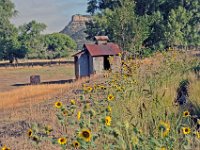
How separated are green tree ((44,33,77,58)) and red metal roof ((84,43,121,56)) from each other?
161 feet

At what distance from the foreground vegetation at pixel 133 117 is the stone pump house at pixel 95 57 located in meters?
21.5

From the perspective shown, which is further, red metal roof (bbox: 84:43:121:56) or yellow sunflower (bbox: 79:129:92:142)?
red metal roof (bbox: 84:43:121:56)

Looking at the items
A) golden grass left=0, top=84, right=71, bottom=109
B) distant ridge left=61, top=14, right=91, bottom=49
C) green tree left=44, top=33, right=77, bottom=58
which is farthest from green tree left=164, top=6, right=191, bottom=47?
distant ridge left=61, top=14, right=91, bottom=49

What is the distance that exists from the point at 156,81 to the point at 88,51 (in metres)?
25.5

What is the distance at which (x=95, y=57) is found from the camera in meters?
31.7

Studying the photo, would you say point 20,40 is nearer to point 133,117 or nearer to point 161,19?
point 161,19

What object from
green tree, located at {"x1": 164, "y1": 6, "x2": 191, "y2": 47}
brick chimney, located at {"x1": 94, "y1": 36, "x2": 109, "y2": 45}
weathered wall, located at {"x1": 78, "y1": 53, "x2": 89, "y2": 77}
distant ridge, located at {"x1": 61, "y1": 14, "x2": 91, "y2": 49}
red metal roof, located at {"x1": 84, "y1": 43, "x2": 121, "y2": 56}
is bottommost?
weathered wall, located at {"x1": 78, "y1": 53, "x2": 89, "y2": 77}

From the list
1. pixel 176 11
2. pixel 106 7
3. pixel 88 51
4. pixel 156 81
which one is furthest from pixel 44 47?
pixel 156 81

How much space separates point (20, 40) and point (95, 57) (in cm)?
4400

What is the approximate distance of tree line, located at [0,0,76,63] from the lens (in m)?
69.8

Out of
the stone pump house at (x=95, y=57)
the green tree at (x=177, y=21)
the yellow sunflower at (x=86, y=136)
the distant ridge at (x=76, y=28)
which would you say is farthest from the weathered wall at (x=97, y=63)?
the distant ridge at (x=76, y=28)

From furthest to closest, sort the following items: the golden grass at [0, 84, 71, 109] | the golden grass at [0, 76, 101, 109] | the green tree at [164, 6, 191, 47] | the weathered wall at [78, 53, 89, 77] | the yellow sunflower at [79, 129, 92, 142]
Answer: the green tree at [164, 6, 191, 47], the weathered wall at [78, 53, 89, 77], the golden grass at [0, 84, 71, 109], the golden grass at [0, 76, 101, 109], the yellow sunflower at [79, 129, 92, 142]

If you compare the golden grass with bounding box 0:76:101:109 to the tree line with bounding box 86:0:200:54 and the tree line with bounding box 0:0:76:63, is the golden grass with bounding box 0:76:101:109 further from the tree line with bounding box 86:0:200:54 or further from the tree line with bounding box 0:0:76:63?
the tree line with bounding box 0:0:76:63

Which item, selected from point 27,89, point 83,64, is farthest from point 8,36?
point 27,89
